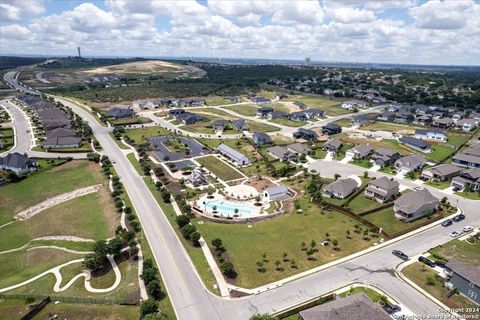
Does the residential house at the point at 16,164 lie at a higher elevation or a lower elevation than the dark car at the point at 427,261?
higher

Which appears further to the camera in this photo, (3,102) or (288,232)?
(3,102)

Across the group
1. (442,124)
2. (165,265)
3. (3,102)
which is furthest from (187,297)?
(3,102)

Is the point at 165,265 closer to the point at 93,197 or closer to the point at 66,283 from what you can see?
the point at 66,283

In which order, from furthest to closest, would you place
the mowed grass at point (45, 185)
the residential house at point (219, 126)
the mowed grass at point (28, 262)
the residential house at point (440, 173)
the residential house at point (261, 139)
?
the residential house at point (219, 126) < the residential house at point (261, 139) < the residential house at point (440, 173) < the mowed grass at point (45, 185) < the mowed grass at point (28, 262)

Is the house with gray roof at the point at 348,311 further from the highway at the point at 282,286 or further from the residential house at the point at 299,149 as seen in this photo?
the residential house at the point at 299,149

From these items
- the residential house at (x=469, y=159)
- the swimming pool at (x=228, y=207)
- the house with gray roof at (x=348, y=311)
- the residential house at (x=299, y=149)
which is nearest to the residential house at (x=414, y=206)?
the swimming pool at (x=228, y=207)

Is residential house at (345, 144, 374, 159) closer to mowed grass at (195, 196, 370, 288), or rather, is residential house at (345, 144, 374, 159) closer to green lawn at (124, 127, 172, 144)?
mowed grass at (195, 196, 370, 288)

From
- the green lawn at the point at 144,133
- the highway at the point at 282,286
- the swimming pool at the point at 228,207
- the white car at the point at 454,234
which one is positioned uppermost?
the green lawn at the point at 144,133
